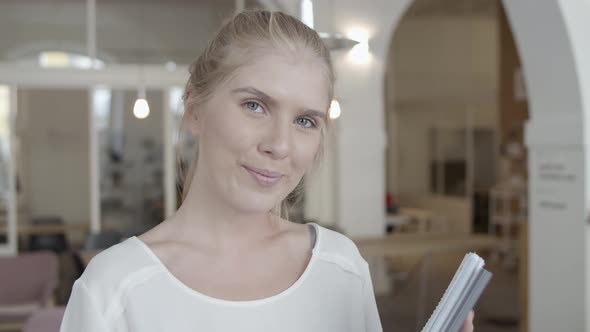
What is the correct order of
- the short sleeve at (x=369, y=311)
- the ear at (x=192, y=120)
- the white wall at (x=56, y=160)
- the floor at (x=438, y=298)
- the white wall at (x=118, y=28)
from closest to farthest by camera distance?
1. the ear at (x=192, y=120)
2. the short sleeve at (x=369, y=311)
3. the floor at (x=438, y=298)
4. the white wall at (x=118, y=28)
5. the white wall at (x=56, y=160)

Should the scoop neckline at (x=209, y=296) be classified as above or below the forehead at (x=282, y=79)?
below

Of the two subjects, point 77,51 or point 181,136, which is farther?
point 77,51

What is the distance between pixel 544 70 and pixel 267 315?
3590 millimetres

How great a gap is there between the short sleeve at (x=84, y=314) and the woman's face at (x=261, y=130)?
257mm

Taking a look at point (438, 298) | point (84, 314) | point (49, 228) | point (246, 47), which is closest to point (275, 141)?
point (246, 47)

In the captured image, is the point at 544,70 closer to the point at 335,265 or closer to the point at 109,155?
the point at 335,265

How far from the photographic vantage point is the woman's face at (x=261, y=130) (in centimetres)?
108

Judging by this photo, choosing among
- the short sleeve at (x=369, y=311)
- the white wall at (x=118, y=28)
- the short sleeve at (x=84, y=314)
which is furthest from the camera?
the white wall at (x=118, y=28)

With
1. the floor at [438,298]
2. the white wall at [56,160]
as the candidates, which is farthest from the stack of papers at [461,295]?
the white wall at [56,160]

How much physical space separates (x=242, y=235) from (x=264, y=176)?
181 mm

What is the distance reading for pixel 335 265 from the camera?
49.6 inches

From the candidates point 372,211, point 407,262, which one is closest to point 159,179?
point 372,211

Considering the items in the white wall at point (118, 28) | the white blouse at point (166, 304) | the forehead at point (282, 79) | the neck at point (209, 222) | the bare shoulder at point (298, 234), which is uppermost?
the white wall at point (118, 28)

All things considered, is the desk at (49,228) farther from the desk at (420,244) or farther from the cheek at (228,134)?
the cheek at (228,134)
